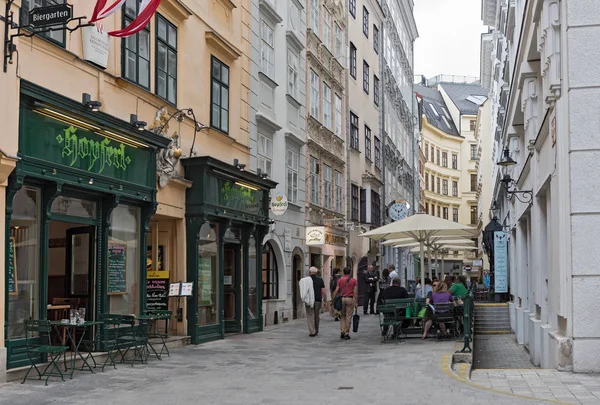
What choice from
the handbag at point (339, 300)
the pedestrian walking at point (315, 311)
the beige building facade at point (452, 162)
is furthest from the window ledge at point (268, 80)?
the beige building facade at point (452, 162)

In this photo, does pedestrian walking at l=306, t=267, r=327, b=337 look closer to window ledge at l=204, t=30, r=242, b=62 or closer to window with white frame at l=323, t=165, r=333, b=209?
window ledge at l=204, t=30, r=242, b=62

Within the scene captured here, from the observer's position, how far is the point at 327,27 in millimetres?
30328

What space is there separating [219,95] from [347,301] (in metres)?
5.52

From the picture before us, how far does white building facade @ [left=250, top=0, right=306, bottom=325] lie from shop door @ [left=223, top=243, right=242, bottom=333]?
4.90ft

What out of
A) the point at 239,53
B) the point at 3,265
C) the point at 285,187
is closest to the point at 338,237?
the point at 285,187

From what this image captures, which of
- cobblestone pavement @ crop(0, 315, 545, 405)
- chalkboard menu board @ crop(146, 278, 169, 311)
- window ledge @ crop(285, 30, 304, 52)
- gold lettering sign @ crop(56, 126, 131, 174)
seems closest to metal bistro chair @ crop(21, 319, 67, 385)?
cobblestone pavement @ crop(0, 315, 545, 405)

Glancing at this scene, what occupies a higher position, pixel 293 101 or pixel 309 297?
pixel 293 101

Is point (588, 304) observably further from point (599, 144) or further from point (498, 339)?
point (498, 339)

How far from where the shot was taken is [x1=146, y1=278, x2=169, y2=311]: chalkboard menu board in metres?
16.4

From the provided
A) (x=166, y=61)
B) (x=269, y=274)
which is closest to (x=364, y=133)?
(x=269, y=274)

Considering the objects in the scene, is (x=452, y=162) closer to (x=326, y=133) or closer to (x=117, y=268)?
(x=326, y=133)

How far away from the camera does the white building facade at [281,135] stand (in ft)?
72.4

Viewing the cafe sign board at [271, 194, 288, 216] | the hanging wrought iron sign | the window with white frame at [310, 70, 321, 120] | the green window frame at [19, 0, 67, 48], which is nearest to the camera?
the hanging wrought iron sign

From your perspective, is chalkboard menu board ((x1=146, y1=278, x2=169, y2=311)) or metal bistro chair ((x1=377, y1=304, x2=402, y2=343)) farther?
metal bistro chair ((x1=377, y1=304, x2=402, y2=343))
